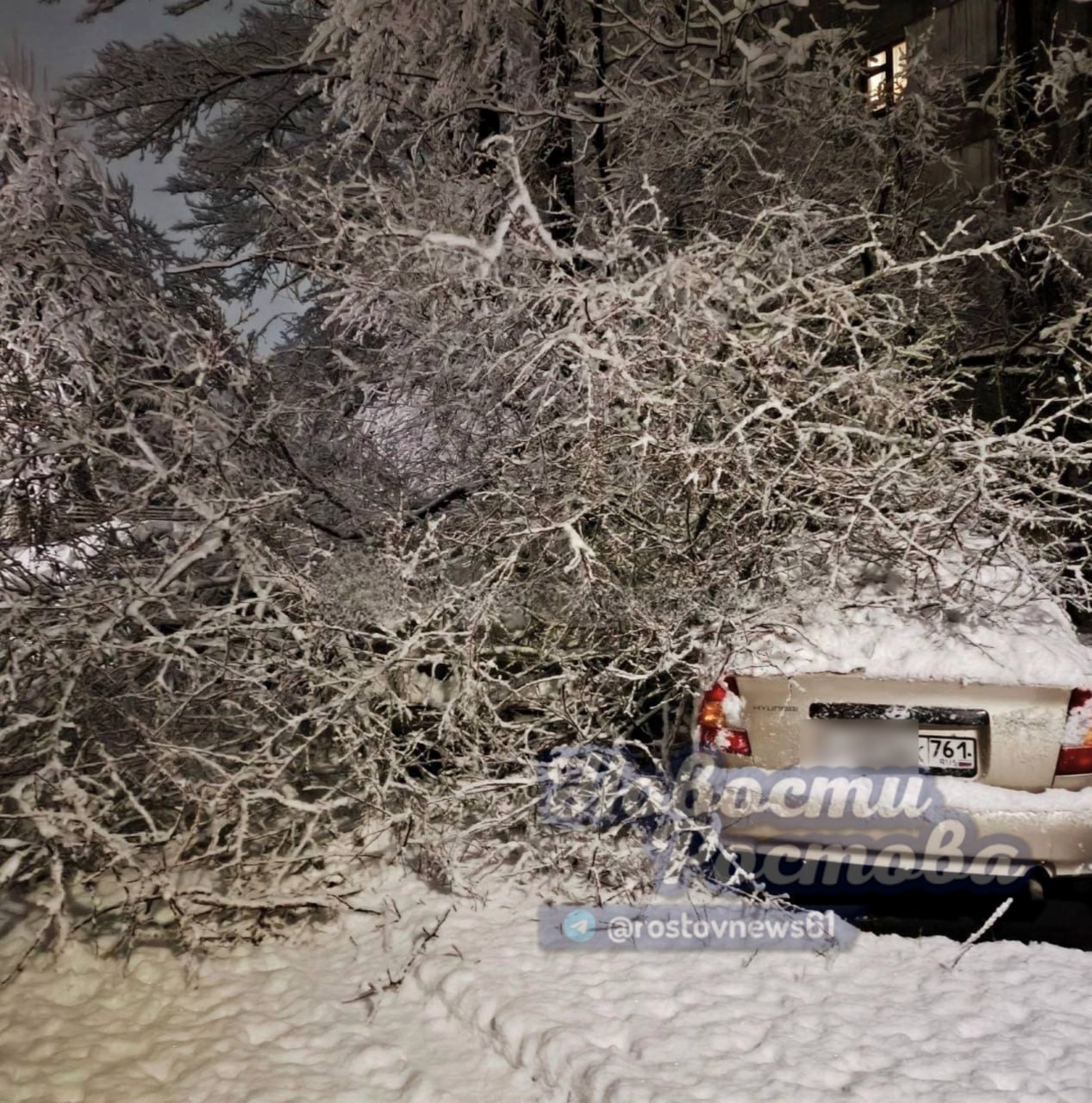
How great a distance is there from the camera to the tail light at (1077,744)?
4.21 meters

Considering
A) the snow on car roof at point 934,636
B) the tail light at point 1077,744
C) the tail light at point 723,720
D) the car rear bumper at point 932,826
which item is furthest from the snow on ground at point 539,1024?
the snow on car roof at point 934,636

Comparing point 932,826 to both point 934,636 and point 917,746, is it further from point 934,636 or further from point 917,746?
point 934,636

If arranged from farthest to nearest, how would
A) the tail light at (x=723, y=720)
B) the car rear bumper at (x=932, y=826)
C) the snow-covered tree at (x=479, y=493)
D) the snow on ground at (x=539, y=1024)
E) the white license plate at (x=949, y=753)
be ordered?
the snow-covered tree at (x=479, y=493)
the tail light at (x=723, y=720)
the white license plate at (x=949, y=753)
the car rear bumper at (x=932, y=826)
the snow on ground at (x=539, y=1024)

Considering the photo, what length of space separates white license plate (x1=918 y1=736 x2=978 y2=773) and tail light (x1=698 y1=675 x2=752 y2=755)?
661 millimetres

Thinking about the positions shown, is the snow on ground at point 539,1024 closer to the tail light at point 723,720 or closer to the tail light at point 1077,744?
the tail light at point 1077,744

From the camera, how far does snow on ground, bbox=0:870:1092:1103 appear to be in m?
3.55

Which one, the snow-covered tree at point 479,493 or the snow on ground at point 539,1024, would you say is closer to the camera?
the snow on ground at point 539,1024

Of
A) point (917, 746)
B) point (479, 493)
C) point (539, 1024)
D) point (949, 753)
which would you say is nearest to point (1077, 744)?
point (949, 753)

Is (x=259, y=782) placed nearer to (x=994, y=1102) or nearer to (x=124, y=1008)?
(x=124, y=1008)

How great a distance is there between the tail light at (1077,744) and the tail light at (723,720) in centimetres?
117

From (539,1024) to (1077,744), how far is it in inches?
88.7

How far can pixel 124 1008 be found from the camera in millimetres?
4312

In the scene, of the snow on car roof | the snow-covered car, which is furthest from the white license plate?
the snow on car roof

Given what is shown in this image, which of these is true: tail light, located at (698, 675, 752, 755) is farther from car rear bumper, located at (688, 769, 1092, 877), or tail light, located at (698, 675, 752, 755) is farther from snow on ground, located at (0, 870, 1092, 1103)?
snow on ground, located at (0, 870, 1092, 1103)
